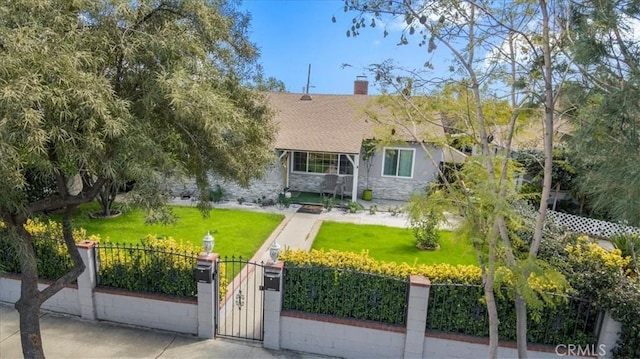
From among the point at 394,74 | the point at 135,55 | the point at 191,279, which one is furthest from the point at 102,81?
the point at 191,279

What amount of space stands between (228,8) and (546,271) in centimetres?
596

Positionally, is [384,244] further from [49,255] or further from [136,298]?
[49,255]

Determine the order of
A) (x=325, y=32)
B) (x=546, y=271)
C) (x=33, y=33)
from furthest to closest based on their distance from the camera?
(x=325, y=32), (x=546, y=271), (x=33, y=33)

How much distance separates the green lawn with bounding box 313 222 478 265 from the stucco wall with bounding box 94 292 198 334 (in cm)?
555

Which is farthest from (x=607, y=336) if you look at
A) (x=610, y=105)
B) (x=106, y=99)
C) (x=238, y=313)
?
(x=106, y=99)

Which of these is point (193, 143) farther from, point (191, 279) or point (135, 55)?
point (191, 279)

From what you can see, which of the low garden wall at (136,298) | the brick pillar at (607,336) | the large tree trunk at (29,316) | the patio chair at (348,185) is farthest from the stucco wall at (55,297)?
the patio chair at (348,185)

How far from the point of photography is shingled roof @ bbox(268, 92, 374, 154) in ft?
58.1

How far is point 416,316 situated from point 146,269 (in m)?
5.27

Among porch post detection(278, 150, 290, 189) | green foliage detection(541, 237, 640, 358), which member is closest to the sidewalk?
green foliage detection(541, 237, 640, 358)

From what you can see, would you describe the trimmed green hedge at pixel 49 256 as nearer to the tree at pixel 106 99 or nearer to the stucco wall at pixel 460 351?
the tree at pixel 106 99

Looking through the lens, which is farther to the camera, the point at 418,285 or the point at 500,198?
the point at 418,285

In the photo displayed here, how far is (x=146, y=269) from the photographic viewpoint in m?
7.15

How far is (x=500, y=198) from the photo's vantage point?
13.3 feet
